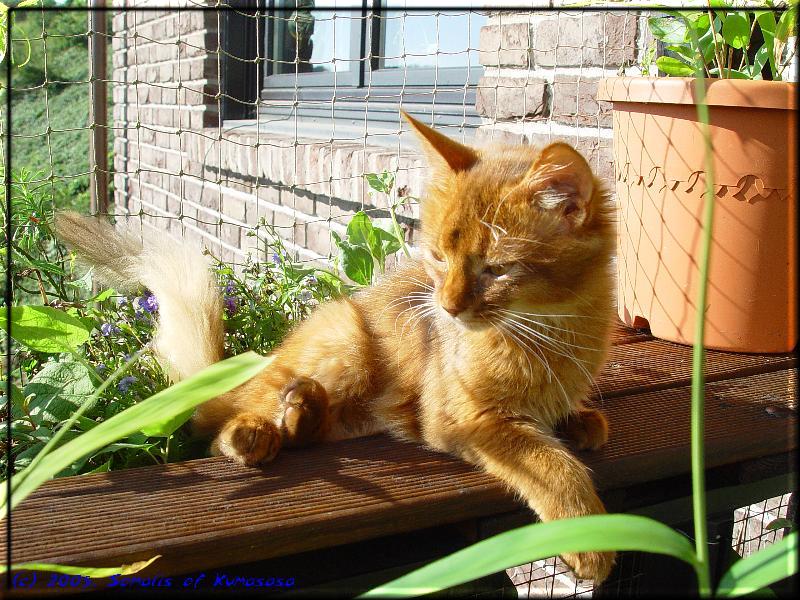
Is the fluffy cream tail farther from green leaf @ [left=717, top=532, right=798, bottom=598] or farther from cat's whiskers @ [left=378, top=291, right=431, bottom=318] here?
green leaf @ [left=717, top=532, right=798, bottom=598]

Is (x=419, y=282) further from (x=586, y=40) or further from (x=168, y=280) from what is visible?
(x=586, y=40)

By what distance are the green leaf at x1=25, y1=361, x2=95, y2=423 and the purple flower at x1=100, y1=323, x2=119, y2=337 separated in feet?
0.80

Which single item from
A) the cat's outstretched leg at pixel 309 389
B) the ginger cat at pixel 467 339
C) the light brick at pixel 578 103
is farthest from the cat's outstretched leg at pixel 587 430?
the light brick at pixel 578 103

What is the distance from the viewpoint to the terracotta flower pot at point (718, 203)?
1870 mm

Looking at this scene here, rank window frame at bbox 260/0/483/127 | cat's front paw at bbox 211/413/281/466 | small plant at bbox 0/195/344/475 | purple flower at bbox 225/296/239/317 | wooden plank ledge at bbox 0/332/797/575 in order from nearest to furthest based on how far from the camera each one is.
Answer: wooden plank ledge at bbox 0/332/797/575
cat's front paw at bbox 211/413/281/466
small plant at bbox 0/195/344/475
purple flower at bbox 225/296/239/317
window frame at bbox 260/0/483/127

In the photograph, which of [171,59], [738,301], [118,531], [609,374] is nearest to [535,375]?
[609,374]

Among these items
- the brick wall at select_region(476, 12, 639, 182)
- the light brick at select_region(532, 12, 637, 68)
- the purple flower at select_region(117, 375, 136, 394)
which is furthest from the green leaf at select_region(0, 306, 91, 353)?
the light brick at select_region(532, 12, 637, 68)

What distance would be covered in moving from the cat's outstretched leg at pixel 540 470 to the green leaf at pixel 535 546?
676mm

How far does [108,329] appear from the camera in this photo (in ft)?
6.50

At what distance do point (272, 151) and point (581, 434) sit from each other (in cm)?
276

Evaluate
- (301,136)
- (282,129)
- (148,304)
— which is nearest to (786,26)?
(148,304)

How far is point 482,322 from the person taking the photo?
1533 millimetres

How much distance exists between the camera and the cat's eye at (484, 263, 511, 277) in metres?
1.52

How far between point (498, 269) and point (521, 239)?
0.26ft
